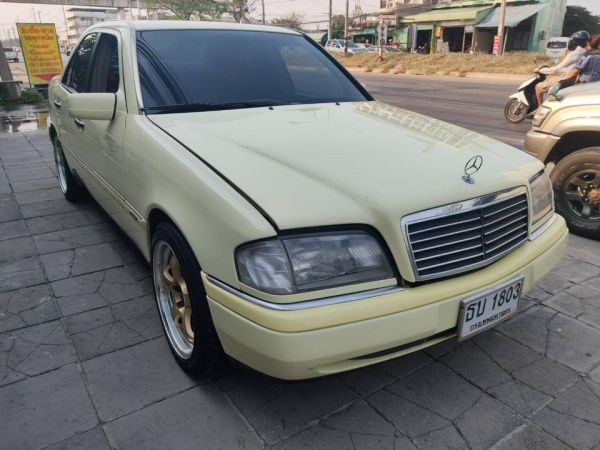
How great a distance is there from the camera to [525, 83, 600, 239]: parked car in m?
3.92

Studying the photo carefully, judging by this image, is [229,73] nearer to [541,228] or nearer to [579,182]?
[541,228]

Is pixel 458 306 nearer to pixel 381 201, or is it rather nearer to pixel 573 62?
pixel 381 201

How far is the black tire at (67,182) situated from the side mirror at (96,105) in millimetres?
2016

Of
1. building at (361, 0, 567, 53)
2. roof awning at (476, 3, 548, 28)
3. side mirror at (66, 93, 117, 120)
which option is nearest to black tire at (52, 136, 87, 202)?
side mirror at (66, 93, 117, 120)

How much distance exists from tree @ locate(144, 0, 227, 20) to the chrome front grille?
5222 centimetres

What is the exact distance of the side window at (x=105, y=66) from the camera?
10.1ft

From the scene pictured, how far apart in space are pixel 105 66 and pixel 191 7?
167ft

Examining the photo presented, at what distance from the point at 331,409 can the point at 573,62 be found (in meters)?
8.38

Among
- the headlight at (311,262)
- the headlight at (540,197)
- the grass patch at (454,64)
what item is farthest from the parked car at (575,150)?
the grass patch at (454,64)

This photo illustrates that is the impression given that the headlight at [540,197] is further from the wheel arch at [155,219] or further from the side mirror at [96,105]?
the side mirror at [96,105]

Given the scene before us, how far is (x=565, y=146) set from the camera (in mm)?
4254

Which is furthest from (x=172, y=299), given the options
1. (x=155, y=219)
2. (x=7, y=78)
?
(x=7, y=78)

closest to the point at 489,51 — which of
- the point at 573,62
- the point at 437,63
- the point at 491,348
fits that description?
the point at 437,63

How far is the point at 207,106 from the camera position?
2801 mm
